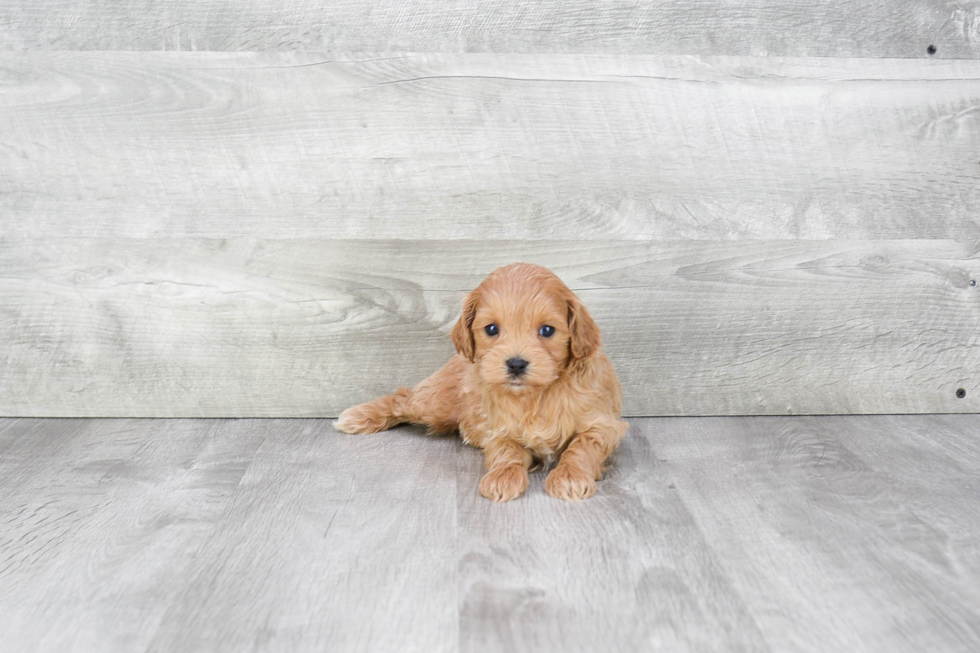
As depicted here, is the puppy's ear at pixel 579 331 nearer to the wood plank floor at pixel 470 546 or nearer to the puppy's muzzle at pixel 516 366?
the puppy's muzzle at pixel 516 366

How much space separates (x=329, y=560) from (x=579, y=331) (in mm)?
643

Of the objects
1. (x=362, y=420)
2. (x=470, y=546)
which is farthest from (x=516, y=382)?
(x=362, y=420)

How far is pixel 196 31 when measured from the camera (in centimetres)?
195

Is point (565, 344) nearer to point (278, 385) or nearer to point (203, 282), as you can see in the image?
point (278, 385)

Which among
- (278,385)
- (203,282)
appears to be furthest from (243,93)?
(278,385)

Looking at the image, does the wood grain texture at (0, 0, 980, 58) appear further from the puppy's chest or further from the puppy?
the puppy's chest

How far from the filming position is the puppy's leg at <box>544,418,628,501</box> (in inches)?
61.4

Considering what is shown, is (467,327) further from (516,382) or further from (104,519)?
(104,519)

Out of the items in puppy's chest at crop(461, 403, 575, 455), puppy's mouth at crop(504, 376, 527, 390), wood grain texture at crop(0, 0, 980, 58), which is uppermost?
wood grain texture at crop(0, 0, 980, 58)

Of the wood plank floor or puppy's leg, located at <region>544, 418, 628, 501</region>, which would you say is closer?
the wood plank floor

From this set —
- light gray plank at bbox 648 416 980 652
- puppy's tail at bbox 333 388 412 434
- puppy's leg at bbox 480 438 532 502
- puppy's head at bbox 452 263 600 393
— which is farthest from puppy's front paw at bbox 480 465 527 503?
puppy's tail at bbox 333 388 412 434

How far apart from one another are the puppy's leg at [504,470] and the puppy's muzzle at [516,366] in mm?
192

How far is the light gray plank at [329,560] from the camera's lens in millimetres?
1124

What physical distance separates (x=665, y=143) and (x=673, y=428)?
0.71 metres
